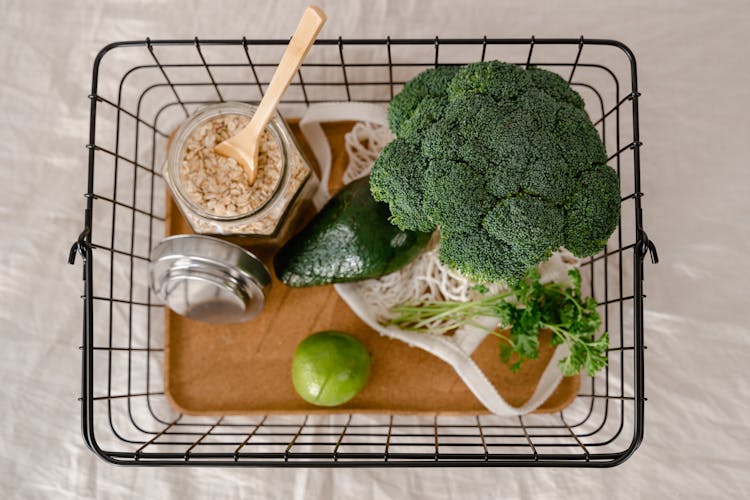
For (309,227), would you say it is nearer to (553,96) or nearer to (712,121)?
(553,96)

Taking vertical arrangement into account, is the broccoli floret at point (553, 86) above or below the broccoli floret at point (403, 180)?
above

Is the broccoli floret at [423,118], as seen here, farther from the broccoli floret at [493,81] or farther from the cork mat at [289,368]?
the cork mat at [289,368]

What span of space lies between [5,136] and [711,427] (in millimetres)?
1177

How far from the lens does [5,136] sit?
949mm

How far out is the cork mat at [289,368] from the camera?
864 millimetres

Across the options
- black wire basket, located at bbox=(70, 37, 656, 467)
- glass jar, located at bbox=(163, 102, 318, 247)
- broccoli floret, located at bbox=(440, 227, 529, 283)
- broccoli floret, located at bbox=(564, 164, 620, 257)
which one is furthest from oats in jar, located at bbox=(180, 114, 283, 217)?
broccoli floret, located at bbox=(564, 164, 620, 257)

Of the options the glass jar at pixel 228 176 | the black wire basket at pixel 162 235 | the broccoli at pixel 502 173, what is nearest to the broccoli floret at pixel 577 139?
the broccoli at pixel 502 173

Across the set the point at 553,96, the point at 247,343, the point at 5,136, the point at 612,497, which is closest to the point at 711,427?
the point at 612,497

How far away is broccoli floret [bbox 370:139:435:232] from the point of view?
Result: 66 cm

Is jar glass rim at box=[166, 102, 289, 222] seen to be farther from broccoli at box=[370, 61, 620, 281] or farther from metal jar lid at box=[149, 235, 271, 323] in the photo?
broccoli at box=[370, 61, 620, 281]

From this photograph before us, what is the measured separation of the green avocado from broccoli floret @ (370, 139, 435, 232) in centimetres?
9

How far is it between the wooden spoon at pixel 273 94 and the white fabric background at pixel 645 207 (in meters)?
0.27

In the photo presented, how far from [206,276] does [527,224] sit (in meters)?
0.41

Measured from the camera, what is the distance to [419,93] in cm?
72
